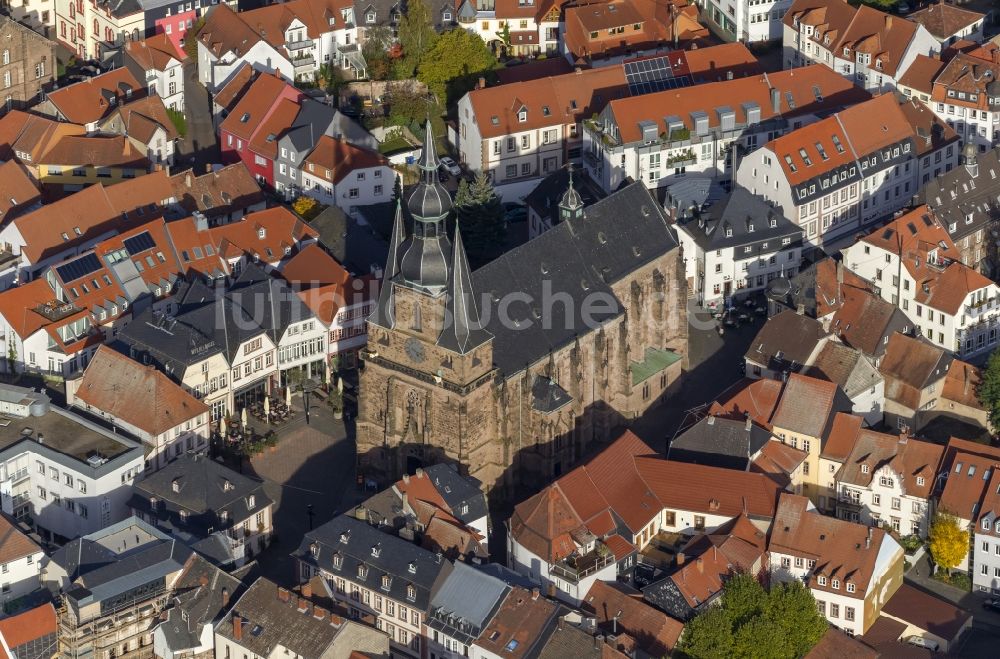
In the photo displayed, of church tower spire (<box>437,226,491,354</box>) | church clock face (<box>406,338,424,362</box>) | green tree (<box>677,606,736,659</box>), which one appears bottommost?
green tree (<box>677,606,736,659</box>)

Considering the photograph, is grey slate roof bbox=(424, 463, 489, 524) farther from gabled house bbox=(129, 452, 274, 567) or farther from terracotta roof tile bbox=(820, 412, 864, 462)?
terracotta roof tile bbox=(820, 412, 864, 462)

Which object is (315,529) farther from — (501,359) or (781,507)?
(781,507)

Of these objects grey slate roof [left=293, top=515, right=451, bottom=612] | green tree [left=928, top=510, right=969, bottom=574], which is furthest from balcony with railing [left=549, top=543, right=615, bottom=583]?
green tree [left=928, top=510, right=969, bottom=574]

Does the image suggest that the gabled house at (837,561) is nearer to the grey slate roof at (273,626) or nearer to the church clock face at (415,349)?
the church clock face at (415,349)

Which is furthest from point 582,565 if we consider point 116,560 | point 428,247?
point 116,560

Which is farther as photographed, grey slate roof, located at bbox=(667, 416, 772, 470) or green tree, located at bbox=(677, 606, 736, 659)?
grey slate roof, located at bbox=(667, 416, 772, 470)

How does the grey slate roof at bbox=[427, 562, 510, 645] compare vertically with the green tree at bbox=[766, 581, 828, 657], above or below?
above

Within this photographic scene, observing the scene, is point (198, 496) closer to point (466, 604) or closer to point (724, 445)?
point (466, 604)

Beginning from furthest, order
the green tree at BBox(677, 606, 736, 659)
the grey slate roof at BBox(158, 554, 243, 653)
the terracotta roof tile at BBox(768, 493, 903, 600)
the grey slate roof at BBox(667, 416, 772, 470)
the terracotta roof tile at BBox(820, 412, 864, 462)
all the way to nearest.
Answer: the terracotta roof tile at BBox(820, 412, 864, 462), the grey slate roof at BBox(667, 416, 772, 470), the terracotta roof tile at BBox(768, 493, 903, 600), the grey slate roof at BBox(158, 554, 243, 653), the green tree at BBox(677, 606, 736, 659)
